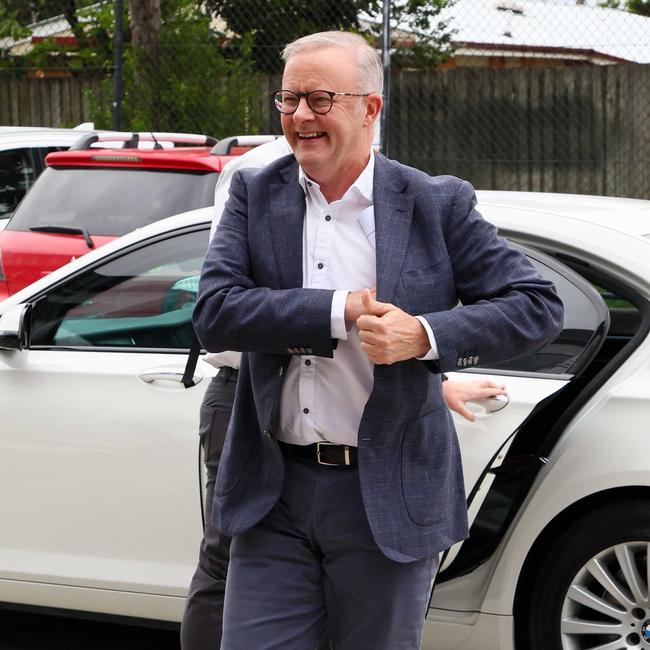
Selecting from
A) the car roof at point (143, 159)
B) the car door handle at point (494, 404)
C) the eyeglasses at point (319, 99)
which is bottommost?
the car door handle at point (494, 404)

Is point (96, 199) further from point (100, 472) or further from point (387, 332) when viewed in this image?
point (387, 332)

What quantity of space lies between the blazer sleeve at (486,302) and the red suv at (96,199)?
15.0 feet

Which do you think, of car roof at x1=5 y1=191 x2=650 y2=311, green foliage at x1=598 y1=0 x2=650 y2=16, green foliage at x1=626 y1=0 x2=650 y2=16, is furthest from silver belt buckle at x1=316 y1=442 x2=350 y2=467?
green foliage at x1=626 y1=0 x2=650 y2=16

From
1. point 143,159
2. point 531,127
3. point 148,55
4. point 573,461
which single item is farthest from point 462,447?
point 148,55

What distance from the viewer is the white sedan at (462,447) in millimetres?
3730

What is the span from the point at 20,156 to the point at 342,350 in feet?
25.6

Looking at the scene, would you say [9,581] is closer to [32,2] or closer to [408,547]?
[408,547]

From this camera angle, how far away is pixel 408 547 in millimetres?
2771

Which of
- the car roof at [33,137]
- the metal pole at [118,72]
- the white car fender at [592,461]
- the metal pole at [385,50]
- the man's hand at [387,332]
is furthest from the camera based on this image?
the metal pole at [118,72]

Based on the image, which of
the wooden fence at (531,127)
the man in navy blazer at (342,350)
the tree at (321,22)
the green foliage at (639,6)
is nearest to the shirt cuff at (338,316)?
the man in navy blazer at (342,350)

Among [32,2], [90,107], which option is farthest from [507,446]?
[32,2]

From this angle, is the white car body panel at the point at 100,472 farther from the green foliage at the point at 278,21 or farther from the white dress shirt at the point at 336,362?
the green foliage at the point at 278,21

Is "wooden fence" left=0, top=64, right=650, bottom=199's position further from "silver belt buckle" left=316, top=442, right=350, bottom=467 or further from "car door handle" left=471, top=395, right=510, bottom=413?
"silver belt buckle" left=316, top=442, right=350, bottom=467

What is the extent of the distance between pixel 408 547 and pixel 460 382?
2.40ft
